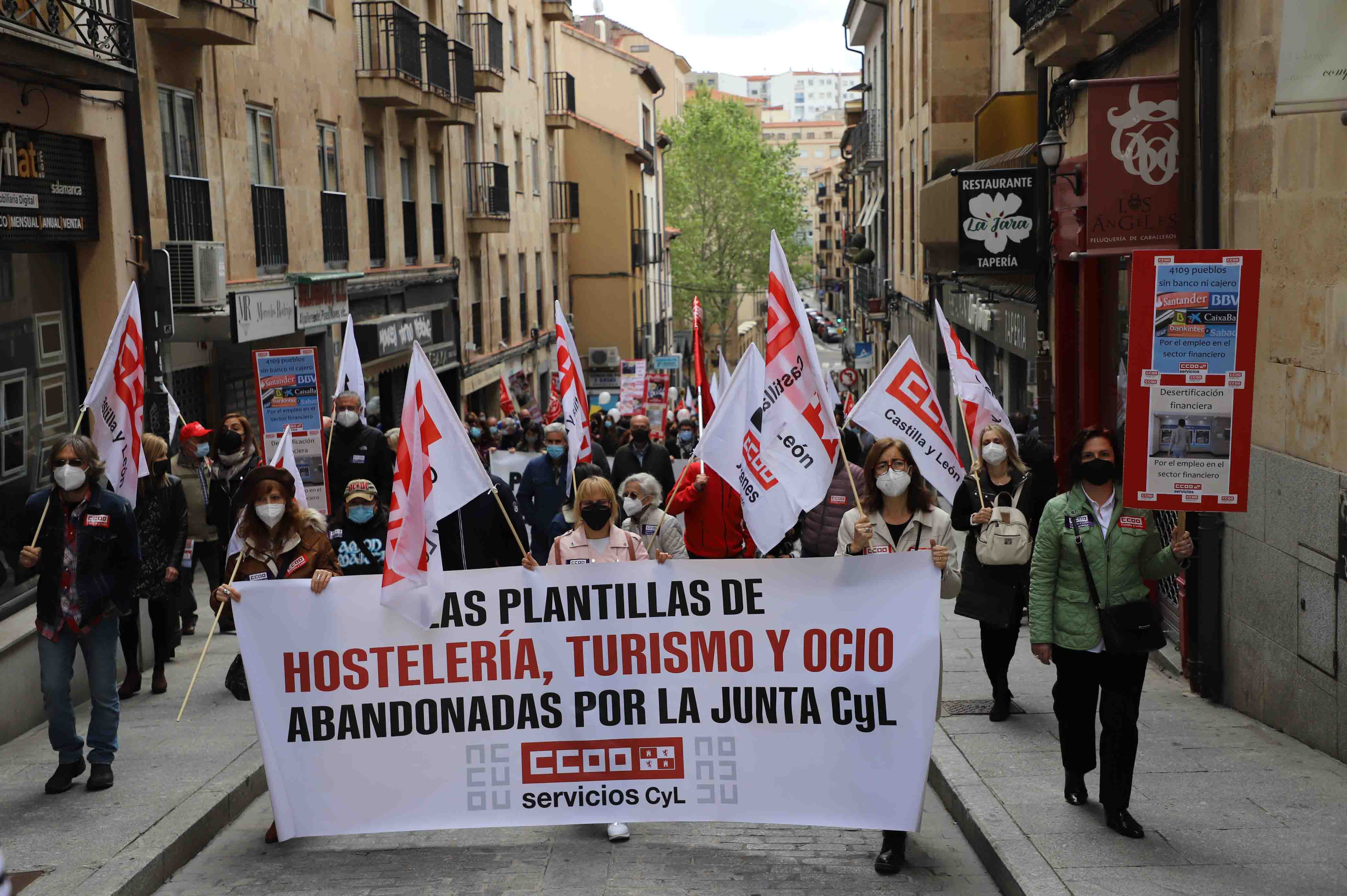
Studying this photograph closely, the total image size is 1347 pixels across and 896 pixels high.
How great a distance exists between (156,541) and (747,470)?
4.22 m

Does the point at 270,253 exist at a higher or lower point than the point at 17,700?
higher

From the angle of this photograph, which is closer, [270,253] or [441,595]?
[441,595]

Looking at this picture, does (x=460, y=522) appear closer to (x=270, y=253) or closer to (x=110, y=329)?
(x=110, y=329)

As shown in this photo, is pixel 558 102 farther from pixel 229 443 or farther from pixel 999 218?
pixel 229 443

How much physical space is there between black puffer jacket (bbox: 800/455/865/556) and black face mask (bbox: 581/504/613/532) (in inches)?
86.3

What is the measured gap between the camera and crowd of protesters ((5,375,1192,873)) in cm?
607

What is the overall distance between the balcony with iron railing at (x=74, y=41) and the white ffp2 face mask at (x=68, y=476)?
4.26m

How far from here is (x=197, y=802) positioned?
6.81m

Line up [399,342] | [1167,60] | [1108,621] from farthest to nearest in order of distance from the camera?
1. [399,342]
2. [1167,60]
3. [1108,621]

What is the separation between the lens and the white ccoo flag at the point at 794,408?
6922 millimetres

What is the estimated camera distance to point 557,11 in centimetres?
3847

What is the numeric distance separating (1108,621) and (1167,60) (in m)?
5.82

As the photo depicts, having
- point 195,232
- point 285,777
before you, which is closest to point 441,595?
point 285,777

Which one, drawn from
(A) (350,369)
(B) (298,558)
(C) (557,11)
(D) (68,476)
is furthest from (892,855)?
(C) (557,11)
